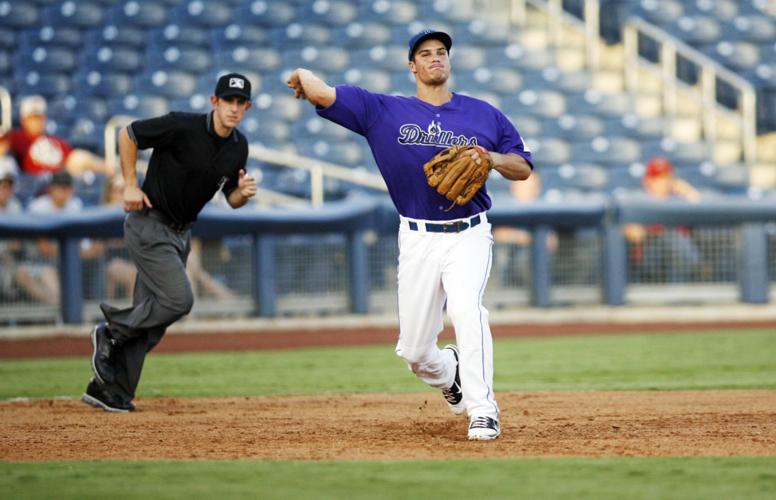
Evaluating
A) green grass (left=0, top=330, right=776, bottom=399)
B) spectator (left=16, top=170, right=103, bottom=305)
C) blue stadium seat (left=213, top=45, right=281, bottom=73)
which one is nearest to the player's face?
green grass (left=0, top=330, right=776, bottom=399)

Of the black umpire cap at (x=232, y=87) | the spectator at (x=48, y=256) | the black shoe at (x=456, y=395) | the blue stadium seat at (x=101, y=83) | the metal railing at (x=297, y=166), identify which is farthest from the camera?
the blue stadium seat at (x=101, y=83)

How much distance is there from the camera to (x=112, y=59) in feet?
65.6

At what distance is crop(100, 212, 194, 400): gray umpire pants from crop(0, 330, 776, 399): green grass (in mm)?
1095

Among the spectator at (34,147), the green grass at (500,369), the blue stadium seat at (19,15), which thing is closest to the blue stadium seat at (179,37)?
the blue stadium seat at (19,15)

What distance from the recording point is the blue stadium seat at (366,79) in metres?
18.8

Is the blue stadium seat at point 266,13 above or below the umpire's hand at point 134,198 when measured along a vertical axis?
above

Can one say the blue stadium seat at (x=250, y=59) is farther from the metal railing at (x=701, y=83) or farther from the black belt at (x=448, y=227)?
the black belt at (x=448, y=227)

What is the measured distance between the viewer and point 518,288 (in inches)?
581

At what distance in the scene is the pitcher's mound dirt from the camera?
17.3 feet

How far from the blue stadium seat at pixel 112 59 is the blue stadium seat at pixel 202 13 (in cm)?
91

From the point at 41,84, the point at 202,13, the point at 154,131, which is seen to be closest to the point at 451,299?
the point at 154,131

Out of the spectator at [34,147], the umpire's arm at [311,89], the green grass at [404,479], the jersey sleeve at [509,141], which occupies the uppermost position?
the spectator at [34,147]

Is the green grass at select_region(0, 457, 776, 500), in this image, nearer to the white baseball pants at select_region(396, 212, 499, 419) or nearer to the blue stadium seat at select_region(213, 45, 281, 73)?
the white baseball pants at select_region(396, 212, 499, 419)

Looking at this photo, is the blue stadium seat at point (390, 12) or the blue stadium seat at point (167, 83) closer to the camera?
the blue stadium seat at point (167, 83)
